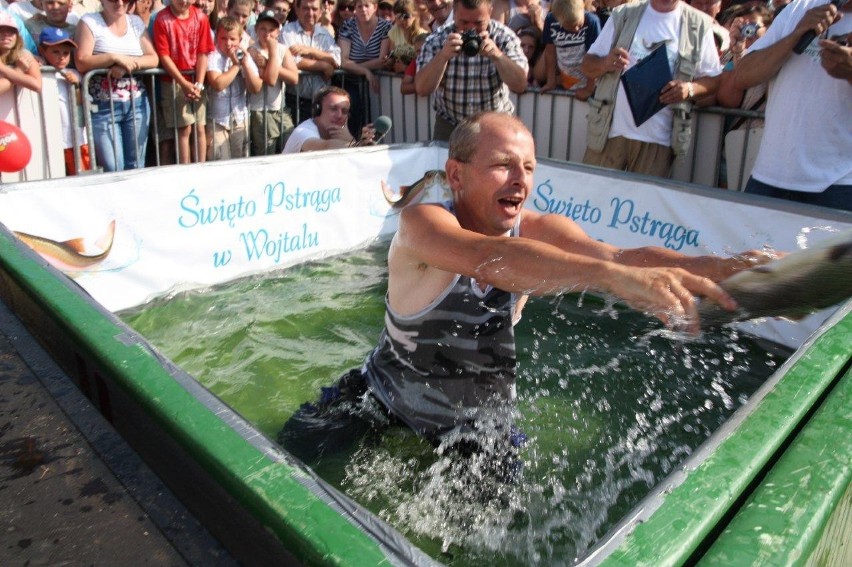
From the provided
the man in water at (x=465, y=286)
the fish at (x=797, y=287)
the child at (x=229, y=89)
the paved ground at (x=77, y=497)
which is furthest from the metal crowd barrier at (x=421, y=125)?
the paved ground at (x=77, y=497)

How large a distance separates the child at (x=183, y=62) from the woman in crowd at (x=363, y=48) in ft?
5.84

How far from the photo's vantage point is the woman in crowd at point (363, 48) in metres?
7.97

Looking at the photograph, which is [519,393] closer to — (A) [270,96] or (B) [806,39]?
(B) [806,39]

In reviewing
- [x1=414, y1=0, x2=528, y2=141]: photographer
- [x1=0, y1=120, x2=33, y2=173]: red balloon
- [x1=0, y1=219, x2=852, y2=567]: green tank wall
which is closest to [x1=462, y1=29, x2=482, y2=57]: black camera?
[x1=414, y1=0, x2=528, y2=141]: photographer

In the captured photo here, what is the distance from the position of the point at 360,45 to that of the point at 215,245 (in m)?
3.76

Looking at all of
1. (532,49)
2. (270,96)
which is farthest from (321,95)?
(532,49)

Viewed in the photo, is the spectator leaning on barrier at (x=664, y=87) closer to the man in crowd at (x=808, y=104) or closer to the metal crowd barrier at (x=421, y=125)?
the metal crowd barrier at (x=421, y=125)

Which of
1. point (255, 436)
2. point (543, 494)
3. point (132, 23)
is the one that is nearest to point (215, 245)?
point (132, 23)

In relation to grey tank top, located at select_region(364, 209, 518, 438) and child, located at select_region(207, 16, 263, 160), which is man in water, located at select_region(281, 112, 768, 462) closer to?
grey tank top, located at select_region(364, 209, 518, 438)

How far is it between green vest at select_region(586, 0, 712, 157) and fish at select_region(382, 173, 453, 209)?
164 centimetres

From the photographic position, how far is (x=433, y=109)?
25.0ft

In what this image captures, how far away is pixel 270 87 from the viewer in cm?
722

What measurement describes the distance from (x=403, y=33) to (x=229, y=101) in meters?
2.04

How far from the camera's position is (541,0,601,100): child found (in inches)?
241
